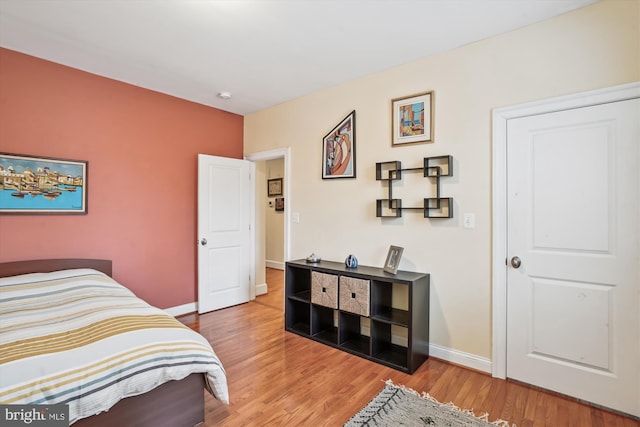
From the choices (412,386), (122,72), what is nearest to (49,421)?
(412,386)

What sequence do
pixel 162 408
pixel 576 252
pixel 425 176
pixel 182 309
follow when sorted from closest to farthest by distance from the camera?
pixel 162 408
pixel 576 252
pixel 425 176
pixel 182 309

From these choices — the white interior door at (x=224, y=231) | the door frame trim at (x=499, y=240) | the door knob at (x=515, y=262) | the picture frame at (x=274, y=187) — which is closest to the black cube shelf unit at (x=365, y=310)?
the door frame trim at (x=499, y=240)

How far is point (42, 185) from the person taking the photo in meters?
2.85

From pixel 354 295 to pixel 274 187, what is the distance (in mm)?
4494

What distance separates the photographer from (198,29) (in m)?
2.35

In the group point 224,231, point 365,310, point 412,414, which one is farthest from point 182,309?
point 412,414

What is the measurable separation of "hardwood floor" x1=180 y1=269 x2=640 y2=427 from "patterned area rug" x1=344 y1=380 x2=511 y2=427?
0.07 m

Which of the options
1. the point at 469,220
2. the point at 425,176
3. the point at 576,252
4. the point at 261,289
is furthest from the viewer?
the point at 261,289

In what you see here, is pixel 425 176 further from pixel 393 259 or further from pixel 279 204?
pixel 279 204

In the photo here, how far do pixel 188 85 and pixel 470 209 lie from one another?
3029mm

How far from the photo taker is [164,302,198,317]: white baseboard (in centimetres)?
374

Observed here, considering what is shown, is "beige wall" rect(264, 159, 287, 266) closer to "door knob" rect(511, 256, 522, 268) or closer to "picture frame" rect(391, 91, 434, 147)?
"picture frame" rect(391, 91, 434, 147)

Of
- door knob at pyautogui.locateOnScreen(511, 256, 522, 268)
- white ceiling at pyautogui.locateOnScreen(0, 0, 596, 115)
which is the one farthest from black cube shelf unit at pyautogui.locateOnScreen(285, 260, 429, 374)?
white ceiling at pyautogui.locateOnScreen(0, 0, 596, 115)

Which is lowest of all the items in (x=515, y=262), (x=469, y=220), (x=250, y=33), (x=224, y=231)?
(x=515, y=262)
